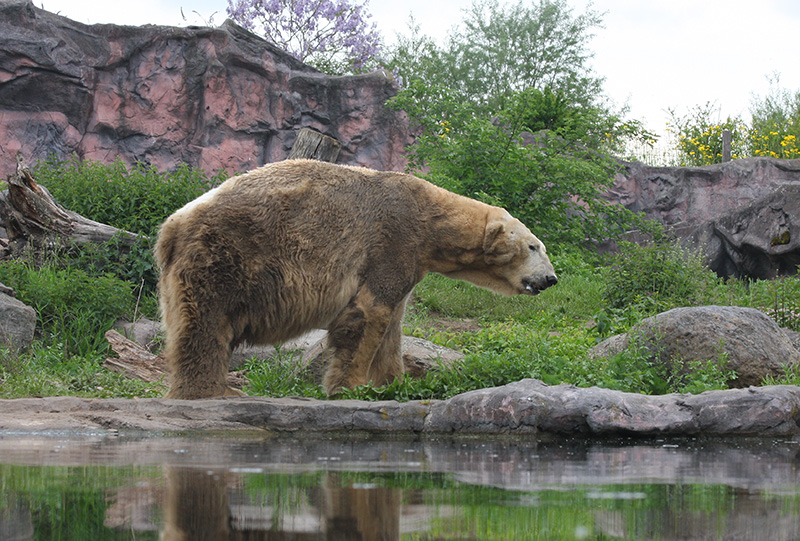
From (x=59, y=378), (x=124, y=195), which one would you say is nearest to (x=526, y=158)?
(x=124, y=195)

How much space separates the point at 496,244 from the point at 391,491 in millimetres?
4386

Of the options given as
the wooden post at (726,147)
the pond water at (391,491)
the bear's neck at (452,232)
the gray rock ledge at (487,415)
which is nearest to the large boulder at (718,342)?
the bear's neck at (452,232)

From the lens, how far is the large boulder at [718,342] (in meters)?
6.86

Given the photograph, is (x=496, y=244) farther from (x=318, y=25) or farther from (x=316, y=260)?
(x=318, y=25)

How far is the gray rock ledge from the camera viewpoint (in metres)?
4.96

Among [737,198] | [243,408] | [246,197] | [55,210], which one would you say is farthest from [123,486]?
[737,198]

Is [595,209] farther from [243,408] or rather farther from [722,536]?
[722,536]

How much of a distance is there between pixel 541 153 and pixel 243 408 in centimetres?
1064

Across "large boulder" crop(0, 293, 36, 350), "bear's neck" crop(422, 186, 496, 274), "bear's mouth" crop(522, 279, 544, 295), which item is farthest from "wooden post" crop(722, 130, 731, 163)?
"large boulder" crop(0, 293, 36, 350)

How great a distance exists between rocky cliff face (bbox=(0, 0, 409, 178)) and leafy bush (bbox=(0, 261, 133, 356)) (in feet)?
25.5

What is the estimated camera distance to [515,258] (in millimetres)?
7121

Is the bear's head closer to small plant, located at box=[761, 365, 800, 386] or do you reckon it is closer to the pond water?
small plant, located at box=[761, 365, 800, 386]

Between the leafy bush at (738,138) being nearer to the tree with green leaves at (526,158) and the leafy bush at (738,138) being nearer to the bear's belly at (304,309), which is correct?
the tree with green leaves at (526,158)

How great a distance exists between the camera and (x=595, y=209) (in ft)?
51.7
